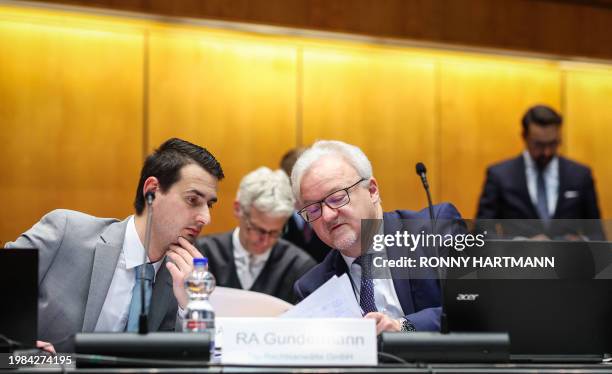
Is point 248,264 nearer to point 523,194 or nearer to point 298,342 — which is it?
point 523,194

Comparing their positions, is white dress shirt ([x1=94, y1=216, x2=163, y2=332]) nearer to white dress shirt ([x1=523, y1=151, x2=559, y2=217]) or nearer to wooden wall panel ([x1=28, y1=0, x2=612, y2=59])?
wooden wall panel ([x1=28, y1=0, x2=612, y2=59])

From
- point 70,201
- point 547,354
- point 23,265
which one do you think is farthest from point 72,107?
point 547,354

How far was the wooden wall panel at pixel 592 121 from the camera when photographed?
662 centimetres

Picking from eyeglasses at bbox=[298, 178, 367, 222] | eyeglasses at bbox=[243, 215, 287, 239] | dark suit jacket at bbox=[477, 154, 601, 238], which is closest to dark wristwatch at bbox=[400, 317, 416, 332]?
eyeglasses at bbox=[298, 178, 367, 222]

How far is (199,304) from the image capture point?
218 cm

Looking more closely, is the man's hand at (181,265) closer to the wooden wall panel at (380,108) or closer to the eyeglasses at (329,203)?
the eyeglasses at (329,203)

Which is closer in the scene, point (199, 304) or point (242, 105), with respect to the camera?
point (199, 304)

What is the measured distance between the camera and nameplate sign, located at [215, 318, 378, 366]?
194cm

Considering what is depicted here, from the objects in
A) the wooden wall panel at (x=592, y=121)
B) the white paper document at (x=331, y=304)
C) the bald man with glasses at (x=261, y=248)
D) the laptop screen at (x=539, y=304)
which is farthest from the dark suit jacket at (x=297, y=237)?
the wooden wall panel at (x=592, y=121)

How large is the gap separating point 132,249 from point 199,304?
59 cm

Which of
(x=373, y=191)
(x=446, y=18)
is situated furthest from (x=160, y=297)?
(x=446, y=18)

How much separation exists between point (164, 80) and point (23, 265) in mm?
3622

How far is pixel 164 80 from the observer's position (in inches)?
216

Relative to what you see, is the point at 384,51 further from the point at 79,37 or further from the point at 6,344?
the point at 6,344
